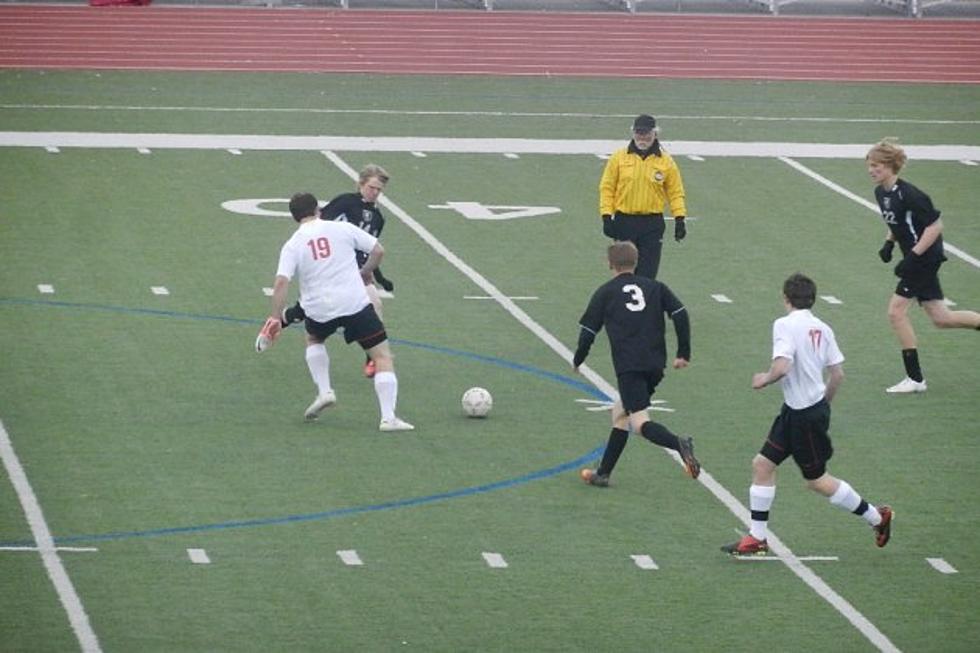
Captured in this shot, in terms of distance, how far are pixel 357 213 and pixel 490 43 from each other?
24.7m

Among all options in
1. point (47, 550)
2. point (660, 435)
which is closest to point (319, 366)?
point (660, 435)

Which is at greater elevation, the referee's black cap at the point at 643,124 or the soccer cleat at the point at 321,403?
the referee's black cap at the point at 643,124

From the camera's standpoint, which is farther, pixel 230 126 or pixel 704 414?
pixel 230 126

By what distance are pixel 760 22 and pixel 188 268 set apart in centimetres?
2506

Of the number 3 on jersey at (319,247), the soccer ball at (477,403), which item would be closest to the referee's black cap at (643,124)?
the soccer ball at (477,403)

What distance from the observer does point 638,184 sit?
2047cm

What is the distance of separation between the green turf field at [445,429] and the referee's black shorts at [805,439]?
0.64 meters

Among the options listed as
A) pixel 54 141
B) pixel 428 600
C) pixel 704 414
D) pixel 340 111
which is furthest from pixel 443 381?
pixel 340 111

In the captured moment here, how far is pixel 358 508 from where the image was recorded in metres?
15.4

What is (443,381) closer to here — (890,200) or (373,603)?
(890,200)

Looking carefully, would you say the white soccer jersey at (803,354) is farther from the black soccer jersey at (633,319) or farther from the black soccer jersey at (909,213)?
the black soccer jersey at (909,213)

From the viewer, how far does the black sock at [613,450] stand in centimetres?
1584

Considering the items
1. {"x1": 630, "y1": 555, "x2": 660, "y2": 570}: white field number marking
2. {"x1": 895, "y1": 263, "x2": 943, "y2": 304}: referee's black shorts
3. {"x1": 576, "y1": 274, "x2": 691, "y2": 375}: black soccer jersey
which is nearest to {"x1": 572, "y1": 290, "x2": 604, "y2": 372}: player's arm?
{"x1": 576, "y1": 274, "x2": 691, "y2": 375}: black soccer jersey

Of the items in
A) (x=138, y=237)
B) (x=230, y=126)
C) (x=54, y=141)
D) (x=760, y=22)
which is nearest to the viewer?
(x=138, y=237)
